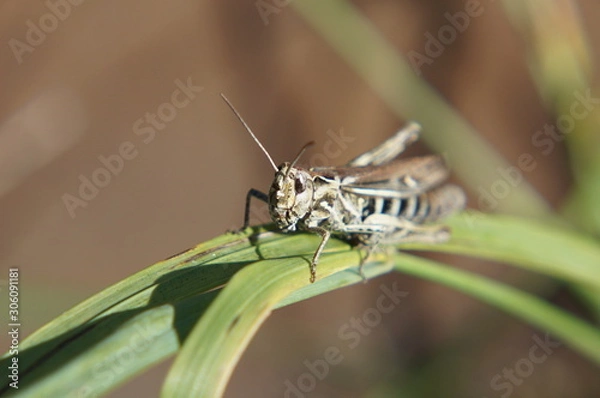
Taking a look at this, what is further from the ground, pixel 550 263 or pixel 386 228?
pixel 386 228

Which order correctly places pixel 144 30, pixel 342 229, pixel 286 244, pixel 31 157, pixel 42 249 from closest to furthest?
pixel 286 244, pixel 342 229, pixel 31 157, pixel 42 249, pixel 144 30

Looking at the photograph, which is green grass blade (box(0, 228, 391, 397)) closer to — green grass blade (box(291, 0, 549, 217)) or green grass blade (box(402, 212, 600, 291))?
green grass blade (box(402, 212, 600, 291))

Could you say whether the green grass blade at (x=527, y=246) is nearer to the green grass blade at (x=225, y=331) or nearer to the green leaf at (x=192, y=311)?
the green leaf at (x=192, y=311)

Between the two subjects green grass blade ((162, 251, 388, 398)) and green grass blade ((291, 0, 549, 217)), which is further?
green grass blade ((291, 0, 549, 217))

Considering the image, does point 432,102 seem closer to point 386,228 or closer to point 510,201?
point 510,201

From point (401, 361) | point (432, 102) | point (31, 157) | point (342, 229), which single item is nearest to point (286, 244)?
point (342, 229)

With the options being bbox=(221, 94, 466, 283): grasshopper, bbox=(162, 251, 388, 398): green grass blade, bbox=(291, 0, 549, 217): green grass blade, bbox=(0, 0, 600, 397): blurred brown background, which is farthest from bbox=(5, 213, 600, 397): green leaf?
bbox=(0, 0, 600, 397): blurred brown background

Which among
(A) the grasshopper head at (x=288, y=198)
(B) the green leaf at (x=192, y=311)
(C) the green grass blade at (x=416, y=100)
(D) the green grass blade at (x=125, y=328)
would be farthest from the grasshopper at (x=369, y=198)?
(C) the green grass blade at (x=416, y=100)
